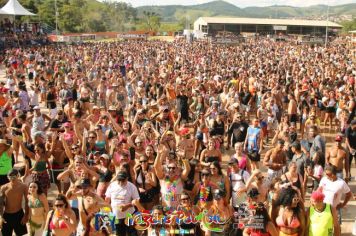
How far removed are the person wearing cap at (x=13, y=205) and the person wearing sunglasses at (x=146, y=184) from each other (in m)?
1.39

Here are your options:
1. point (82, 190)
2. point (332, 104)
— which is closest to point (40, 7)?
point (332, 104)

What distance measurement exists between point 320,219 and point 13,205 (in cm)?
359

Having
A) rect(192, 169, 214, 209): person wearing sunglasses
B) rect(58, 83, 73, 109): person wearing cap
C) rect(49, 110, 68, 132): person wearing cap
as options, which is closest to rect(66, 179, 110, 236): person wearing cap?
rect(192, 169, 214, 209): person wearing sunglasses

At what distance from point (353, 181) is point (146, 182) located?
469 centimetres

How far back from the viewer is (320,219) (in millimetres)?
4492

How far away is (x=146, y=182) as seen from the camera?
5570 mm

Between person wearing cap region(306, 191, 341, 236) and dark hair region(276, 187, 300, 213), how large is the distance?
6.6 inches

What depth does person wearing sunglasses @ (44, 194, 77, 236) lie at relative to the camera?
4703 millimetres

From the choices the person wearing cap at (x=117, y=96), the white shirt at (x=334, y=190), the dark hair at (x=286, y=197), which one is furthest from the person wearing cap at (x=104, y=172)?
the person wearing cap at (x=117, y=96)

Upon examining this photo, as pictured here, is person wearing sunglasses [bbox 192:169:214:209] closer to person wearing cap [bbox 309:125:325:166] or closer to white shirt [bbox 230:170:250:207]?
white shirt [bbox 230:170:250:207]

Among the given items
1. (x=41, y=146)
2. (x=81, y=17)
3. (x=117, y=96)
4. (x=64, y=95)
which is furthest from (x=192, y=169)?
(x=81, y=17)

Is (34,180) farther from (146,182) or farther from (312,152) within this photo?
(312,152)

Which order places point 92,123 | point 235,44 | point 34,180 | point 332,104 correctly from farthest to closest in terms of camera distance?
point 235,44 < point 332,104 < point 92,123 < point 34,180

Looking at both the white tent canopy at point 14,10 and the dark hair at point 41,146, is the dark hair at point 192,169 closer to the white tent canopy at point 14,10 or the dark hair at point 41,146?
the dark hair at point 41,146
